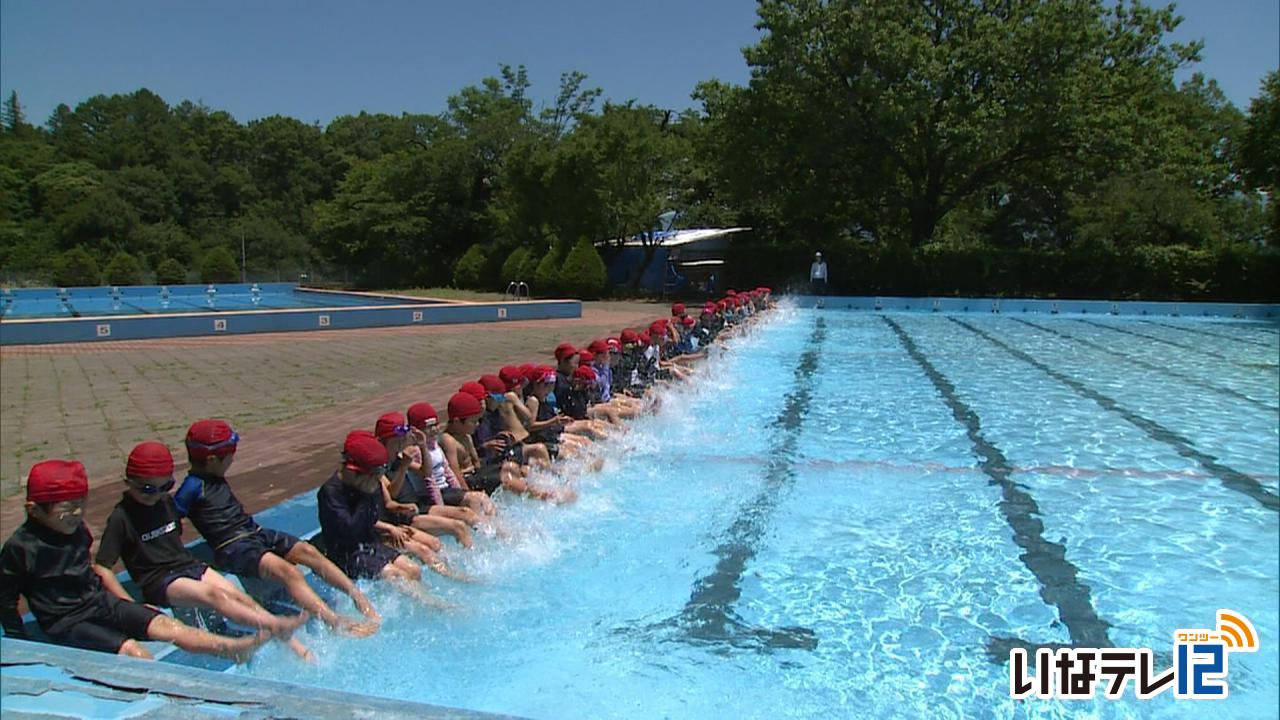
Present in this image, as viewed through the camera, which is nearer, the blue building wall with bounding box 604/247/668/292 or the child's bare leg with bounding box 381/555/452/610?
the child's bare leg with bounding box 381/555/452/610

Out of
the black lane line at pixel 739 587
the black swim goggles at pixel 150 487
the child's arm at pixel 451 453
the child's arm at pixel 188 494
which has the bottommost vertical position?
the black lane line at pixel 739 587

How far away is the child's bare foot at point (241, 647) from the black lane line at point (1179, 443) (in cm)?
434

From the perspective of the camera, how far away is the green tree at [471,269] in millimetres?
35906

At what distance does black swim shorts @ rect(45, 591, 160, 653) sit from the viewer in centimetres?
343

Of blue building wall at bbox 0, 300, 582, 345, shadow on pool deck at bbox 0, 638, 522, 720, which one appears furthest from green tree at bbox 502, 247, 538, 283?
shadow on pool deck at bbox 0, 638, 522, 720

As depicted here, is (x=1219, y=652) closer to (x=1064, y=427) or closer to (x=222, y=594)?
(x=222, y=594)

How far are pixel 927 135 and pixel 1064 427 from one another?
19102mm

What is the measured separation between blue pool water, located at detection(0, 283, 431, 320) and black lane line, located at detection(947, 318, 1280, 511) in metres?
18.3

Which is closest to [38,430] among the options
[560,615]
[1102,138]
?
[560,615]

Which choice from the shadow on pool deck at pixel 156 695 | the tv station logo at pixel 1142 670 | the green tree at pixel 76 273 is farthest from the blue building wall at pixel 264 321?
the green tree at pixel 76 273

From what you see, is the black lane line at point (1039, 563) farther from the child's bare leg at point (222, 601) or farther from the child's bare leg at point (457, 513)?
the child's bare leg at point (222, 601)

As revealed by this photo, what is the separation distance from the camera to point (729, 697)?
398 centimetres

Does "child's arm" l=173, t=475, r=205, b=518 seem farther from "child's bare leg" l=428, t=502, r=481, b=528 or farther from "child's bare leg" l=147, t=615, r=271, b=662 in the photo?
"child's bare leg" l=428, t=502, r=481, b=528

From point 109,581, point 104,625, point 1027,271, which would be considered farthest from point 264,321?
point 1027,271
